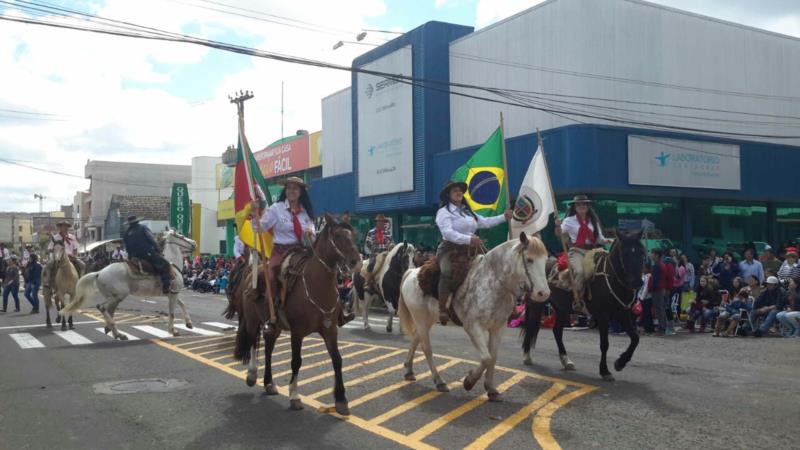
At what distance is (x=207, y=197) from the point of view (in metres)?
60.3

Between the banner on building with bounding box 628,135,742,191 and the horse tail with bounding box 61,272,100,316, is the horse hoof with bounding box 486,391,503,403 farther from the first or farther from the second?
the banner on building with bounding box 628,135,742,191

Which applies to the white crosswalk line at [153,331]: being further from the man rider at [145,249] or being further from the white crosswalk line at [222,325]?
the white crosswalk line at [222,325]

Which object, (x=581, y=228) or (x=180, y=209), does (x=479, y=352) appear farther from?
(x=180, y=209)

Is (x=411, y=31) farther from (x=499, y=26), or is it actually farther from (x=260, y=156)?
(x=260, y=156)

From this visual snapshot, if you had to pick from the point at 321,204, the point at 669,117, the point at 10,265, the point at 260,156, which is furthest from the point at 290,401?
the point at 260,156

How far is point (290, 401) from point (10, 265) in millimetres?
22209

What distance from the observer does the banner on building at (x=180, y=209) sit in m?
49.5

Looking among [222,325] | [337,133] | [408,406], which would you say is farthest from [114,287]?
[337,133]

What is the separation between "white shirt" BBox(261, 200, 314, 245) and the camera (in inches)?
314

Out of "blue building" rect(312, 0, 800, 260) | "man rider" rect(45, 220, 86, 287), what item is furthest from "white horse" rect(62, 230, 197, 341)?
"blue building" rect(312, 0, 800, 260)

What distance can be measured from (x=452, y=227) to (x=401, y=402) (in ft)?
7.35

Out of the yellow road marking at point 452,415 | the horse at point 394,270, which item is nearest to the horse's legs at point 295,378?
the yellow road marking at point 452,415

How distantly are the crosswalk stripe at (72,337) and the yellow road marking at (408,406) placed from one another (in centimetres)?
885

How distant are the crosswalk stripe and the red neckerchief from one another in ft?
33.3
